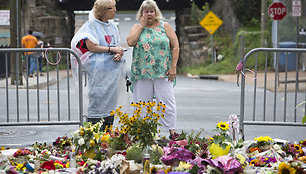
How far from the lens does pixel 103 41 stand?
7.00m

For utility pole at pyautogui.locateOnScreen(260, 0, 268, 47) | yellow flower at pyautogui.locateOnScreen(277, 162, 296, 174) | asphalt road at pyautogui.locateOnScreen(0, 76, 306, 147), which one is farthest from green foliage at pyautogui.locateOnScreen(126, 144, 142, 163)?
utility pole at pyautogui.locateOnScreen(260, 0, 268, 47)

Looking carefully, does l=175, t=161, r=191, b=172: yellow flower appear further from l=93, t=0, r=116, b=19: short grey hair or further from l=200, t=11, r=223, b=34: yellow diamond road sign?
l=200, t=11, r=223, b=34: yellow diamond road sign

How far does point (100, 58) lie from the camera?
6.95m

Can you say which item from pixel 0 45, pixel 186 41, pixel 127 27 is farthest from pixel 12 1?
pixel 127 27

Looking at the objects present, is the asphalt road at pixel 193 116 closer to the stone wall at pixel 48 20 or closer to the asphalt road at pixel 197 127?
the asphalt road at pixel 197 127

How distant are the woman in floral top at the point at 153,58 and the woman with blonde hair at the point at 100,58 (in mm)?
248

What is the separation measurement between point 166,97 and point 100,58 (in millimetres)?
973

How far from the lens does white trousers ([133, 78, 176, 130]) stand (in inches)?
282

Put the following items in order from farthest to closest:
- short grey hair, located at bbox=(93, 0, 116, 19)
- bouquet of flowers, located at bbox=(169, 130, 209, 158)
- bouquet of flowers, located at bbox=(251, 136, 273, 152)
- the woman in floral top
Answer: the woman in floral top → short grey hair, located at bbox=(93, 0, 116, 19) → bouquet of flowers, located at bbox=(251, 136, 273, 152) → bouquet of flowers, located at bbox=(169, 130, 209, 158)

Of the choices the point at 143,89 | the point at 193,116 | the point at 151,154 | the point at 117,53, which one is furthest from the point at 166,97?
the point at 193,116

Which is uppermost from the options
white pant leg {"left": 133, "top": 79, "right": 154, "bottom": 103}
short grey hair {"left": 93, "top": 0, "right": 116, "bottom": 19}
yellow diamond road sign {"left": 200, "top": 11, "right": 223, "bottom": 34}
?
yellow diamond road sign {"left": 200, "top": 11, "right": 223, "bottom": 34}

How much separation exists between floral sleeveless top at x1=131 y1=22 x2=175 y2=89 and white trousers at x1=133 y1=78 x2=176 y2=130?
109mm

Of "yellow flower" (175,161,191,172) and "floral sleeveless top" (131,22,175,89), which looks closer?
"yellow flower" (175,161,191,172)

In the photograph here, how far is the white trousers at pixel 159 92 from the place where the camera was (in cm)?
716
